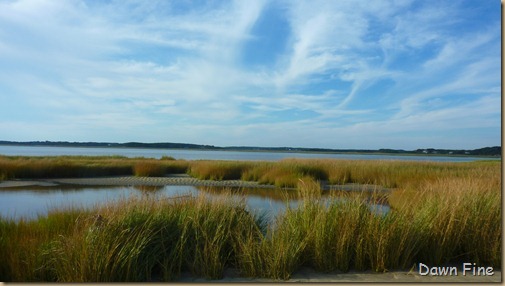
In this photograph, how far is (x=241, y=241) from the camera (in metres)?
4.38

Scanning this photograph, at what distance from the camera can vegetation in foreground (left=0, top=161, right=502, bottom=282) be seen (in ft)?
12.5

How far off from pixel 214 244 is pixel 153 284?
0.95m

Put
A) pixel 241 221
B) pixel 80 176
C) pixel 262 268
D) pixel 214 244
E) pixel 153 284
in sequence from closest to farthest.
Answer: pixel 153 284, pixel 262 268, pixel 214 244, pixel 241 221, pixel 80 176

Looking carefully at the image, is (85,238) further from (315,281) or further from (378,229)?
(378,229)

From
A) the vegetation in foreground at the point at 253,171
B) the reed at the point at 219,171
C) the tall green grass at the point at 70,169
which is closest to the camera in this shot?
the vegetation in foreground at the point at 253,171

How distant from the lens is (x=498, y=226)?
472 centimetres

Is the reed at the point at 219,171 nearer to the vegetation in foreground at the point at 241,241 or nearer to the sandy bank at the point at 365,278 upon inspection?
the vegetation in foreground at the point at 241,241

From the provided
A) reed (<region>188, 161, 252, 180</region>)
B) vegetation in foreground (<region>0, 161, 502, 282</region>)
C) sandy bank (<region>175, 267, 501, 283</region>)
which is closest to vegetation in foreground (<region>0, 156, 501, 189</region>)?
reed (<region>188, 161, 252, 180</region>)

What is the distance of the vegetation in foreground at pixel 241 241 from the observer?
12.5 feet

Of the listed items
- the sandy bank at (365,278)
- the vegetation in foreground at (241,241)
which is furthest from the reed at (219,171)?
the sandy bank at (365,278)

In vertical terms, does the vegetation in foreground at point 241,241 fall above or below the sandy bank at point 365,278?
above

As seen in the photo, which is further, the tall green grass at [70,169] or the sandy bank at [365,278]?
the tall green grass at [70,169]

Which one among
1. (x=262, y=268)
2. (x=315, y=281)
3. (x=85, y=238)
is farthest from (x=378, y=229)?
(x=85, y=238)

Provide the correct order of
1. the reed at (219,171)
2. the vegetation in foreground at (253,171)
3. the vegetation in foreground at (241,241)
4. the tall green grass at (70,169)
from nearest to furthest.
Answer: the vegetation in foreground at (241,241) → the vegetation in foreground at (253,171) → the tall green grass at (70,169) → the reed at (219,171)
